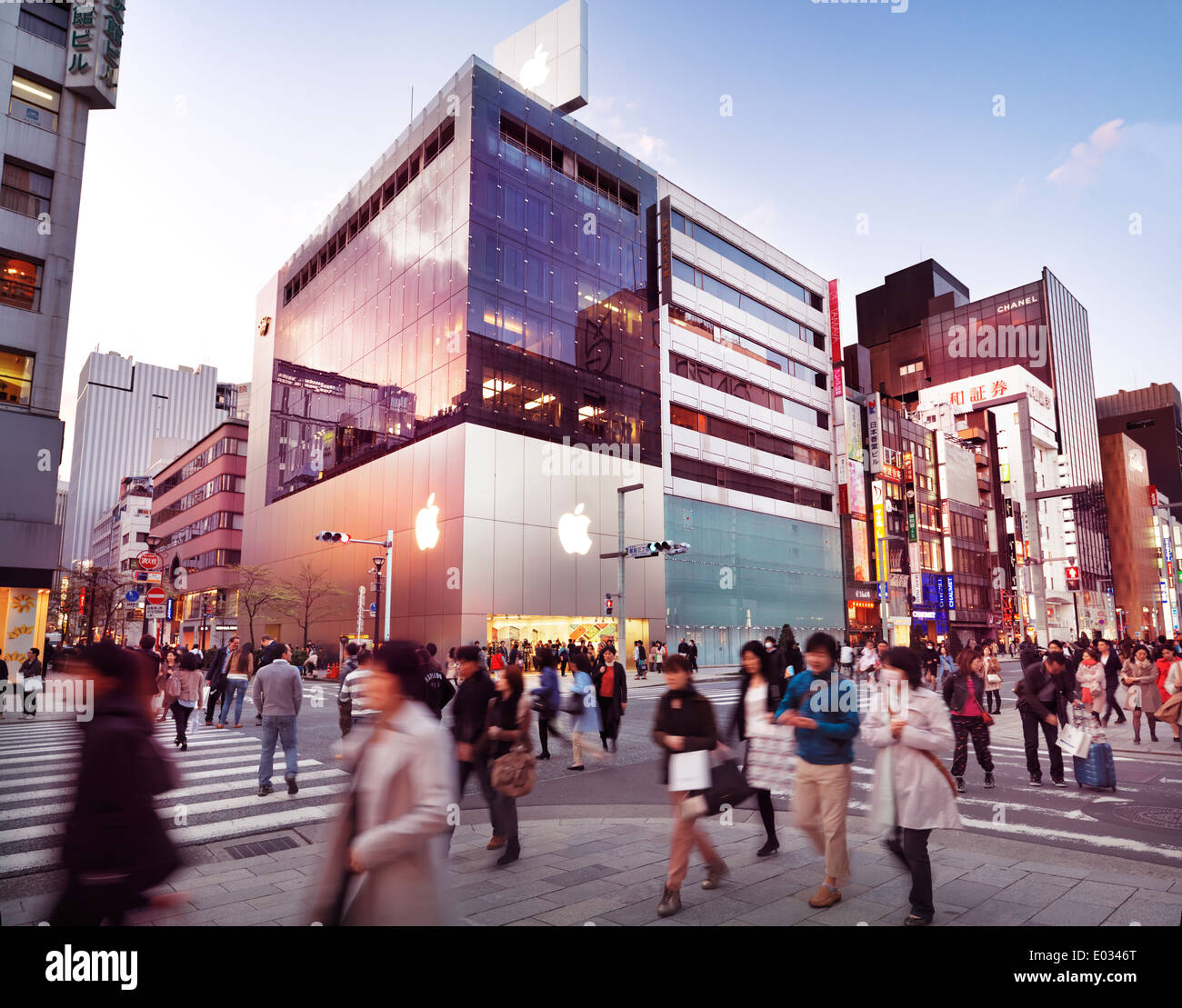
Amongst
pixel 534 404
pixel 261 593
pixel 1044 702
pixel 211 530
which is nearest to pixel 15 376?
pixel 534 404

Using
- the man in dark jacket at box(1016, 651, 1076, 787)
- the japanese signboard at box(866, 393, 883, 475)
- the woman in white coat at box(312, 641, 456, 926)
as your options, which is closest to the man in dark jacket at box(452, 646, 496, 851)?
the woman in white coat at box(312, 641, 456, 926)

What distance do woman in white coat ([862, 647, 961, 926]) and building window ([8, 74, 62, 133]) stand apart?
3180cm

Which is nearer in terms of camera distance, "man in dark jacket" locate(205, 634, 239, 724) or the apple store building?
"man in dark jacket" locate(205, 634, 239, 724)

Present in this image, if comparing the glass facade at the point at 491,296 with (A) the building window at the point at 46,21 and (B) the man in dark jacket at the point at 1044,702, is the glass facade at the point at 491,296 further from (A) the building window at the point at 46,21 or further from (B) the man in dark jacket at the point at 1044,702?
(B) the man in dark jacket at the point at 1044,702

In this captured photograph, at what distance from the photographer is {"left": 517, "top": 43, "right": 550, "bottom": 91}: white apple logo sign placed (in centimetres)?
4619

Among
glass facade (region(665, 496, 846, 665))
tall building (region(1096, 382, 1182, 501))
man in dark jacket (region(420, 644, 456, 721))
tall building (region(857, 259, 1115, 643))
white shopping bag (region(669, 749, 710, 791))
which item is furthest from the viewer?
tall building (region(1096, 382, 1182, 501))

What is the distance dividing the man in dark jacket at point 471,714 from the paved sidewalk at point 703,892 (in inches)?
30.4

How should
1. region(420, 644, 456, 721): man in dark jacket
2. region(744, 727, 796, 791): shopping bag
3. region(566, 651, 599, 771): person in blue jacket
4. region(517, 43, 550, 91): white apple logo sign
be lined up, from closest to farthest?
region(744, 727, 796, 791): shopping bag
region(420, 644, 456, 721): man in dark jacket
region(566, 651, 599, 771): person in blue jacket
region(517, 43, 550, 91): white apple logo sign

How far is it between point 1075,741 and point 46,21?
117 ft

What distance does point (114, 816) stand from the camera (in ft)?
11.6

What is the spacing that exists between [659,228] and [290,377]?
25.6m

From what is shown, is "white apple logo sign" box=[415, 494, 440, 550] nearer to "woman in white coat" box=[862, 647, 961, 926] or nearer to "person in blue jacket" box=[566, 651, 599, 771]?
"person in blue jacket" box=[566, 651, 599, 771]

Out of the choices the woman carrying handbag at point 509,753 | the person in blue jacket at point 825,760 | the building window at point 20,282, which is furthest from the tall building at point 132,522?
the person in blue jacket at point 825,760
